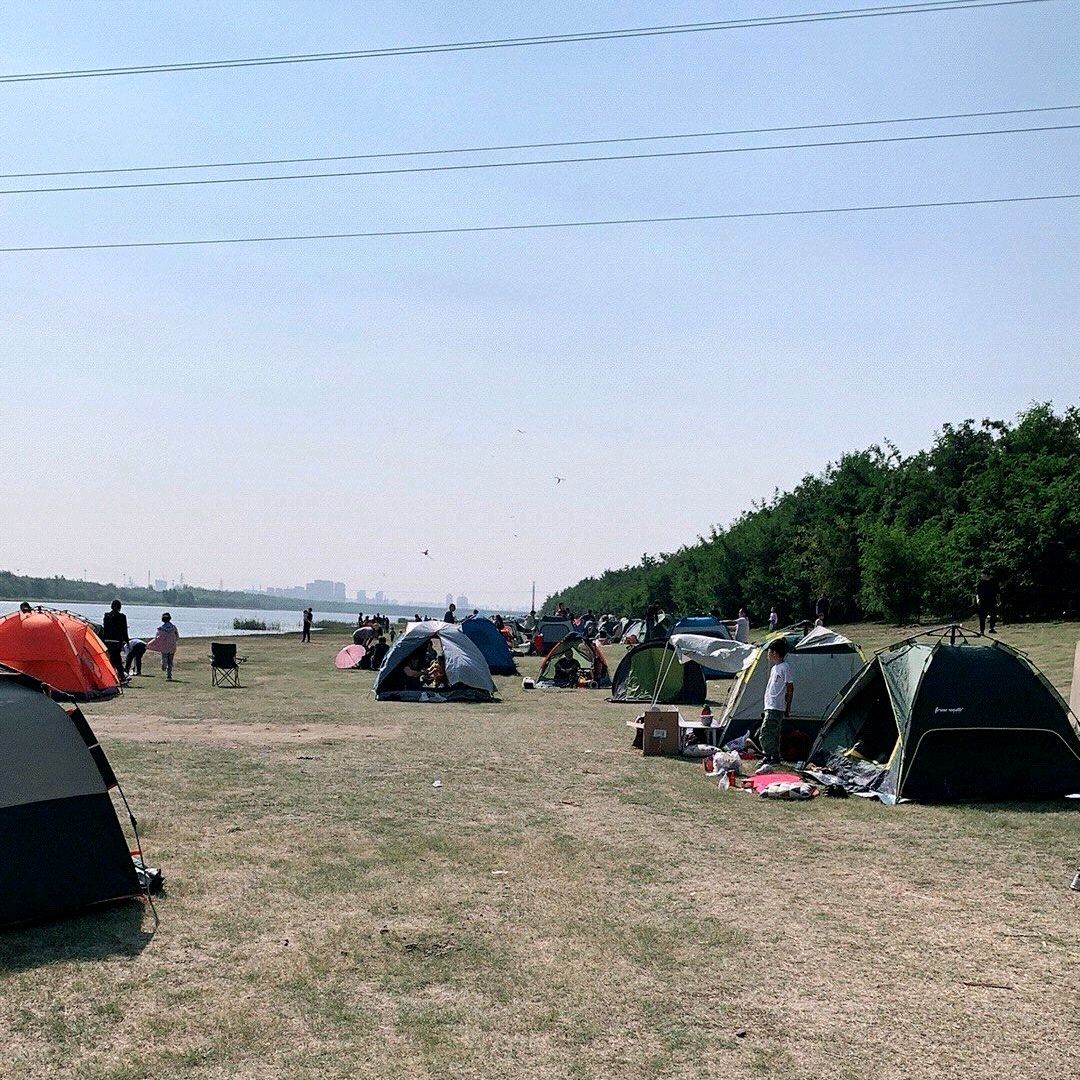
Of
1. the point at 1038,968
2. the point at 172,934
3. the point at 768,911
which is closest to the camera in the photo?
the point at 1038,968

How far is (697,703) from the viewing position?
23391 millimetres

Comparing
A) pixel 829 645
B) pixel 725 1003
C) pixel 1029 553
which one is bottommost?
pixel 725 1003

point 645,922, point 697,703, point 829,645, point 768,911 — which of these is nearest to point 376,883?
point 645,922

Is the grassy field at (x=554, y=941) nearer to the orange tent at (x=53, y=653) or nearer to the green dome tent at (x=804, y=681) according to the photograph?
the green dome tent at (x=804, y=681)

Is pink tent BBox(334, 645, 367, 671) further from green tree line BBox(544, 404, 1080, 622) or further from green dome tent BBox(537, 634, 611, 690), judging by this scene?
green tree line BBox(544, 404, 1080, 622)

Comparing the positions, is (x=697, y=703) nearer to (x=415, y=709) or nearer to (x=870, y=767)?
(x=415, y=709)

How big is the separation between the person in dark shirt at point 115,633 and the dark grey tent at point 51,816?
1908 centimetres

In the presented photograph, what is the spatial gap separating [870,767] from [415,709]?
11124 millimetres

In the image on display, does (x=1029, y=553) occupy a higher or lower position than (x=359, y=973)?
higher

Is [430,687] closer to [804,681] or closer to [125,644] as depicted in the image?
[125,644]

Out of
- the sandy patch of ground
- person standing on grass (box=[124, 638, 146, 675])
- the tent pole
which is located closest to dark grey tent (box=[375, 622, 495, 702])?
the tent pole

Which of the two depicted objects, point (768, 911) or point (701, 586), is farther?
point (701, 586)

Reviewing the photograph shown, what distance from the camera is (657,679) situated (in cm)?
2447

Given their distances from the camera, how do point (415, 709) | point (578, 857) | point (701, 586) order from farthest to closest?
point (701, 586) → point (415, 709) → point (578, 857)
